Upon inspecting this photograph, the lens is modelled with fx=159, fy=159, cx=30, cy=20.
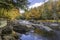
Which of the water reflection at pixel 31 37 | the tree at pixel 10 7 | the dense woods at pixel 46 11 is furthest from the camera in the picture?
the water reflection at pixel 31 37

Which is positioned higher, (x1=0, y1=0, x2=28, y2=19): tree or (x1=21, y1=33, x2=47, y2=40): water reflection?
(x1=0, y1=0, x2=28, y2=19): tree

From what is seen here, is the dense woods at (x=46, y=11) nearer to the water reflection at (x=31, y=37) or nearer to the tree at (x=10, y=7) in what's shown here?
the tree at (x=10, y=7)

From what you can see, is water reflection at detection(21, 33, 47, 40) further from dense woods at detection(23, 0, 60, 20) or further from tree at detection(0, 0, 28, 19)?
tree at detection(0, 0, 28, 19)

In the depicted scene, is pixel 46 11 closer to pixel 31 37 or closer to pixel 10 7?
pixel 31 37

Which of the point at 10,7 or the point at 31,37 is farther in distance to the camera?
the point at 31,37

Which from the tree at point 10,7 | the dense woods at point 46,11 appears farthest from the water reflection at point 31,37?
the tree at point 10,7

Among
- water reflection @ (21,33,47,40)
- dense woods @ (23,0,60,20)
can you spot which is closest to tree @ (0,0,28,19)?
dense woods @ (23,0,60,20)

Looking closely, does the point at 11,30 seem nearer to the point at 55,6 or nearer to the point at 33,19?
the point at 33,19

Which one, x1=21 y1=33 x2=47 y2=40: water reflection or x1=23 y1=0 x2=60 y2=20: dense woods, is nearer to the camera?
x1=23 y1=0 x2=60 y2=20: dense woods

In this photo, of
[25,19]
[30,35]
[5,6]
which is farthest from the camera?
[30,35]

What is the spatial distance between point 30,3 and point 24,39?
2.05 feet

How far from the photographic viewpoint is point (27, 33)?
2877 mm

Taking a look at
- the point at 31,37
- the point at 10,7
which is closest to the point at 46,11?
the point at 31,37

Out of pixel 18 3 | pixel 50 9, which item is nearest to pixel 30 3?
pixel 18 3
